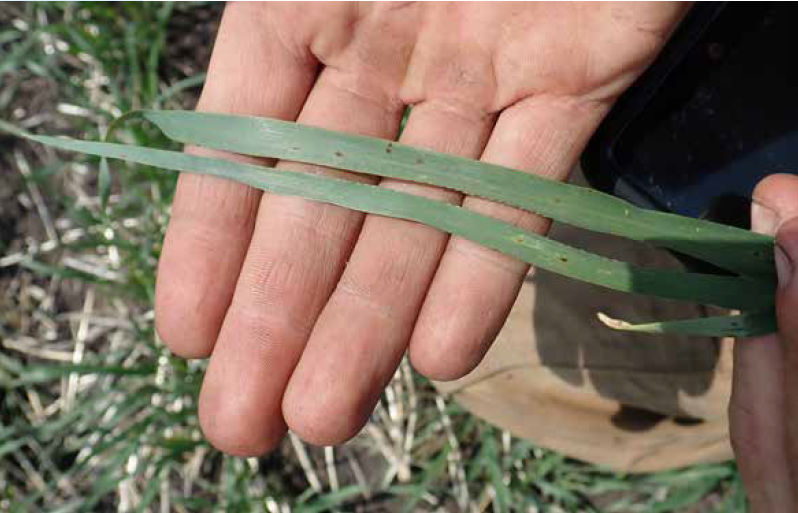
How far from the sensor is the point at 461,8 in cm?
137

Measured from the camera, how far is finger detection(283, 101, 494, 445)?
3.88 ft

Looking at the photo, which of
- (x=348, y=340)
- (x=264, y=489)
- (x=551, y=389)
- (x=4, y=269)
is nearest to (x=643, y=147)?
(x=551, y=389)

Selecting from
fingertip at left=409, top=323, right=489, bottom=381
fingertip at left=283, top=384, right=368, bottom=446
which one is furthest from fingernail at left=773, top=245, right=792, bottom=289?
fingertip at left=283, top=384, right=368, bottom=446

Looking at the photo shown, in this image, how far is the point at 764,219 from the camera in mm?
1160

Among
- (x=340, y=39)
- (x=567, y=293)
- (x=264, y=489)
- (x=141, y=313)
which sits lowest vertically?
(x=264, y=489)

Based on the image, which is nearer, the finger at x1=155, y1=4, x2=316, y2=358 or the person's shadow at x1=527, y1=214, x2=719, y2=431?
the finger at x1=155, y1=4, x2=316, y2=358

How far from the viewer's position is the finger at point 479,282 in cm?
121

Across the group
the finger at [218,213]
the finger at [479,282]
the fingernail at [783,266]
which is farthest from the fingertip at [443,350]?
the fingernail at [783,266]

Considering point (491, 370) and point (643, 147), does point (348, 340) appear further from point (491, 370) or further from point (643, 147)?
point (643, 147)

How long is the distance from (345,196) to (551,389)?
63 cm

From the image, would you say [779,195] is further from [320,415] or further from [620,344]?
[320,415]

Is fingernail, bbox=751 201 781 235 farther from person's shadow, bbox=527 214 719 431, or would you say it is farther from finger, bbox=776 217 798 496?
person's shadow, bbox=527 214 719 431

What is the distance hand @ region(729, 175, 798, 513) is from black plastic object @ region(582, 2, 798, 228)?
7.6 inches

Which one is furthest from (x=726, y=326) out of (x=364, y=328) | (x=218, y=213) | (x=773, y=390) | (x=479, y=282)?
(x=218, y=213)
